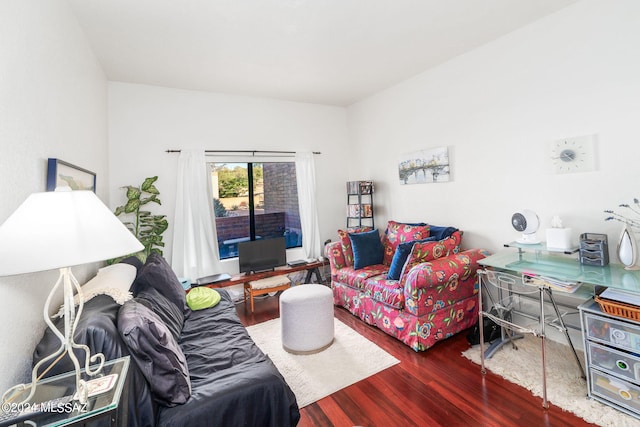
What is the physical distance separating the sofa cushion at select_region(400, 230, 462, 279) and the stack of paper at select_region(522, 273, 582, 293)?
87 centimetres

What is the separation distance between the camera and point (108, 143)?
3.35 meters

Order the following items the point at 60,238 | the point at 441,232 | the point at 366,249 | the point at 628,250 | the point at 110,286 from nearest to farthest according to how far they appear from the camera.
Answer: the point at 60,238 < the point at 110,286 < the point at 628,250 < the point at 441,232 < the point at 366,249

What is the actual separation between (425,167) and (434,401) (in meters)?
2.49

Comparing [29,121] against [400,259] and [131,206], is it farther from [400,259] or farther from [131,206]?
[400,259]

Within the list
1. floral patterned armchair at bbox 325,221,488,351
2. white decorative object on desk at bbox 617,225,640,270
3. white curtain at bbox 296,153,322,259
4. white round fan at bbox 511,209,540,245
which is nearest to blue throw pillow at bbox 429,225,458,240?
floral patterned armchair at bbox 325,221,488,351

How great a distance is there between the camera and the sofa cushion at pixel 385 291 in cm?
272

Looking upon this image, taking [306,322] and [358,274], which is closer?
[306,322]

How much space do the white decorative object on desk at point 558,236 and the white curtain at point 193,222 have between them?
11.6 ft

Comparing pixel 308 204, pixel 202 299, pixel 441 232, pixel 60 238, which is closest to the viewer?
pixel 60 238

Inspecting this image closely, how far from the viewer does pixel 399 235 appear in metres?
3.62

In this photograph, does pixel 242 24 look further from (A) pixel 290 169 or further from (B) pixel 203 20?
(A) pixel 290 169

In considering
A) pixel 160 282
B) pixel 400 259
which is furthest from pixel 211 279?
pixel 400 259

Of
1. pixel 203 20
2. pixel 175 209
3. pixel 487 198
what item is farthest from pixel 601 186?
pixel 175 209

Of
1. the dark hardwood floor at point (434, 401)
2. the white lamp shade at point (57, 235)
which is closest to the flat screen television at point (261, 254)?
the dark hardwood floor at point (434, 401)
